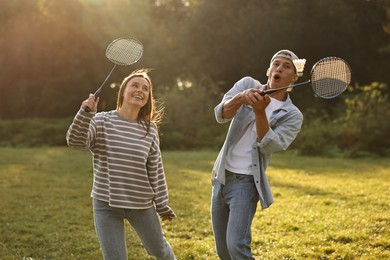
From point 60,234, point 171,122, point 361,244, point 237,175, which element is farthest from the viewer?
point 171,122

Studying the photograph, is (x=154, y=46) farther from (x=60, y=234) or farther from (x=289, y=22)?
(x=60, y=234)

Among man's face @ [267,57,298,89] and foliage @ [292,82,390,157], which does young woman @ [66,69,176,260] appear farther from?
foliage @ [292,82,390,157]

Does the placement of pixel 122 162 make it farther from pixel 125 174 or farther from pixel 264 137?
pixel 264 137

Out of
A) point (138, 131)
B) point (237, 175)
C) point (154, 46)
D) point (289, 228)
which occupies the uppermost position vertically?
point (154, 46)

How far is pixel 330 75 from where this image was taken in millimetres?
4188

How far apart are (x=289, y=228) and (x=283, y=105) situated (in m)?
3.78

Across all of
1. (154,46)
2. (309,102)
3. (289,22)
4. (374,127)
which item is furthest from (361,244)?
(154,46)

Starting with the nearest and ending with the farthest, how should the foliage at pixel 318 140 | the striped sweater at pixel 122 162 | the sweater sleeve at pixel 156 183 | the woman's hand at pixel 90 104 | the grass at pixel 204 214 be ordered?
the woman's hand at pixel 90 104
the striped sweater at pixel 122 162
the sweater sleeve at pixel 156 183
the grass at pixel 204 214
the foliage at pixel 318 140

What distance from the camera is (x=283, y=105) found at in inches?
168

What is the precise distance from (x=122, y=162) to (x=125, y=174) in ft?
0.33

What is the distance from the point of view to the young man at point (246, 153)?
3977 mm

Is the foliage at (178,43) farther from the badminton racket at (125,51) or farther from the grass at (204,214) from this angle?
the badminton racket at (125,51)

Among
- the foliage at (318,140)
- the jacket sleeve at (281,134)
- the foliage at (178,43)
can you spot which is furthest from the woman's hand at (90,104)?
the foliage at (178,43)

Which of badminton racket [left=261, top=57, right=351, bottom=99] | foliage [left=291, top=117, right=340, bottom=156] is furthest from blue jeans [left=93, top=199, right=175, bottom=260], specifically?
foliage [left=291, top=117, right=340, bottom=156]
